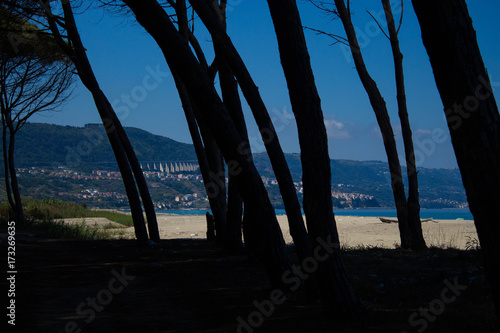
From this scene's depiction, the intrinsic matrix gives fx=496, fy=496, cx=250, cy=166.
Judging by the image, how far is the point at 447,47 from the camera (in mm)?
2924

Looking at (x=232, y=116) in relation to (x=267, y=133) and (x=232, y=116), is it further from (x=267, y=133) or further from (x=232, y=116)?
(x=267, y=133)

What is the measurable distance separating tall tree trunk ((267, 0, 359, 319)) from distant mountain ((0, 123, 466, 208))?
71179mm

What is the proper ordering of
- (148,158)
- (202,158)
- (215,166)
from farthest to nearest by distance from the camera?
1. (148,158)
2. (202,158)
3. (215,166)

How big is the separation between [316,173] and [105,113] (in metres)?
7.95

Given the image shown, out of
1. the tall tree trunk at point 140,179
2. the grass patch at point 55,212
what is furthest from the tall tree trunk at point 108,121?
the grass patch at point 55,212

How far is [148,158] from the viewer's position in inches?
3770

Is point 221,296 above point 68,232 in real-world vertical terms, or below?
above

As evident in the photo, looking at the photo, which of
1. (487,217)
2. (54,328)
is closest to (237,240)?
(54,328)

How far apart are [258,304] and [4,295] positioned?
2.84 meters

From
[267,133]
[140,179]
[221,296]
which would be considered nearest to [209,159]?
[140,179]

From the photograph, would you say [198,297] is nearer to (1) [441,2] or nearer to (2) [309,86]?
(2) [309,86]

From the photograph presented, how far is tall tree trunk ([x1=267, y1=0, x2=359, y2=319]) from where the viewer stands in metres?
4.29

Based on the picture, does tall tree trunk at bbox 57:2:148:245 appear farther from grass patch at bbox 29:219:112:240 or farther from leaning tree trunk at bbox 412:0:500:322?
leaning tree trunk at bbox 412:0:500:322

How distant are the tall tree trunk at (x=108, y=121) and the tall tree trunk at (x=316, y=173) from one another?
711 cm
